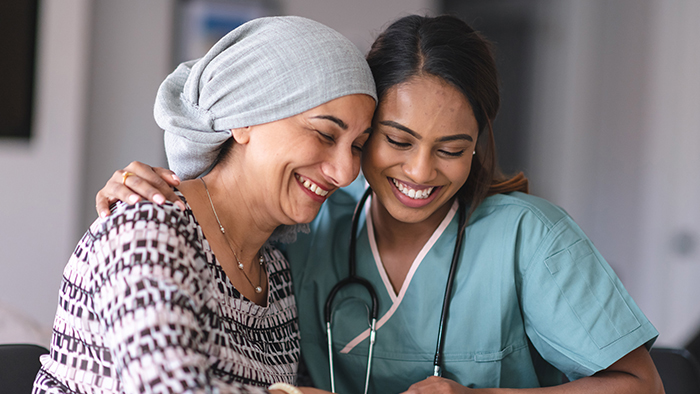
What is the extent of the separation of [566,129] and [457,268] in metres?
3.08

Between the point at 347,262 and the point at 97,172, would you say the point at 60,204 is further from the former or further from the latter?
the point at 347,262

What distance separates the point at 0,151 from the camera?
2.93 meters

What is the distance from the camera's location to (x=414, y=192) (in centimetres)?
134

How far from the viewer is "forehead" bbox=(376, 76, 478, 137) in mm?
1243

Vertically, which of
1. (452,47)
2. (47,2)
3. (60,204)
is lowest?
(60,204)

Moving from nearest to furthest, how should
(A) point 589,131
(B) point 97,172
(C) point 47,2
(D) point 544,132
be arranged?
(C) point 47,2 < (B) point 97,172 < (A) point 589,131 < (D) point 544,132

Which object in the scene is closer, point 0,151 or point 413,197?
point 413,197

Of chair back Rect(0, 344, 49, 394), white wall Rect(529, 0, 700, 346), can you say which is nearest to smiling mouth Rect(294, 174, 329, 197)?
chair back Rect(0, 344, 49, 394)

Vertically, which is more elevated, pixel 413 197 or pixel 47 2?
pixel 47 2

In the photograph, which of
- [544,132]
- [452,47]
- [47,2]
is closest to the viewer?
[452,47]

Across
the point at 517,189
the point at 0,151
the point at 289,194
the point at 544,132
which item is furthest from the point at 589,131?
the point at 0,151

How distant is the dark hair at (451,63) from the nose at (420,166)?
16 cm

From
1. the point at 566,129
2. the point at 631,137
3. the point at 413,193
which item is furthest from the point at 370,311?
the point at 566,129

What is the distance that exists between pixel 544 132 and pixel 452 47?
3.31 metres
